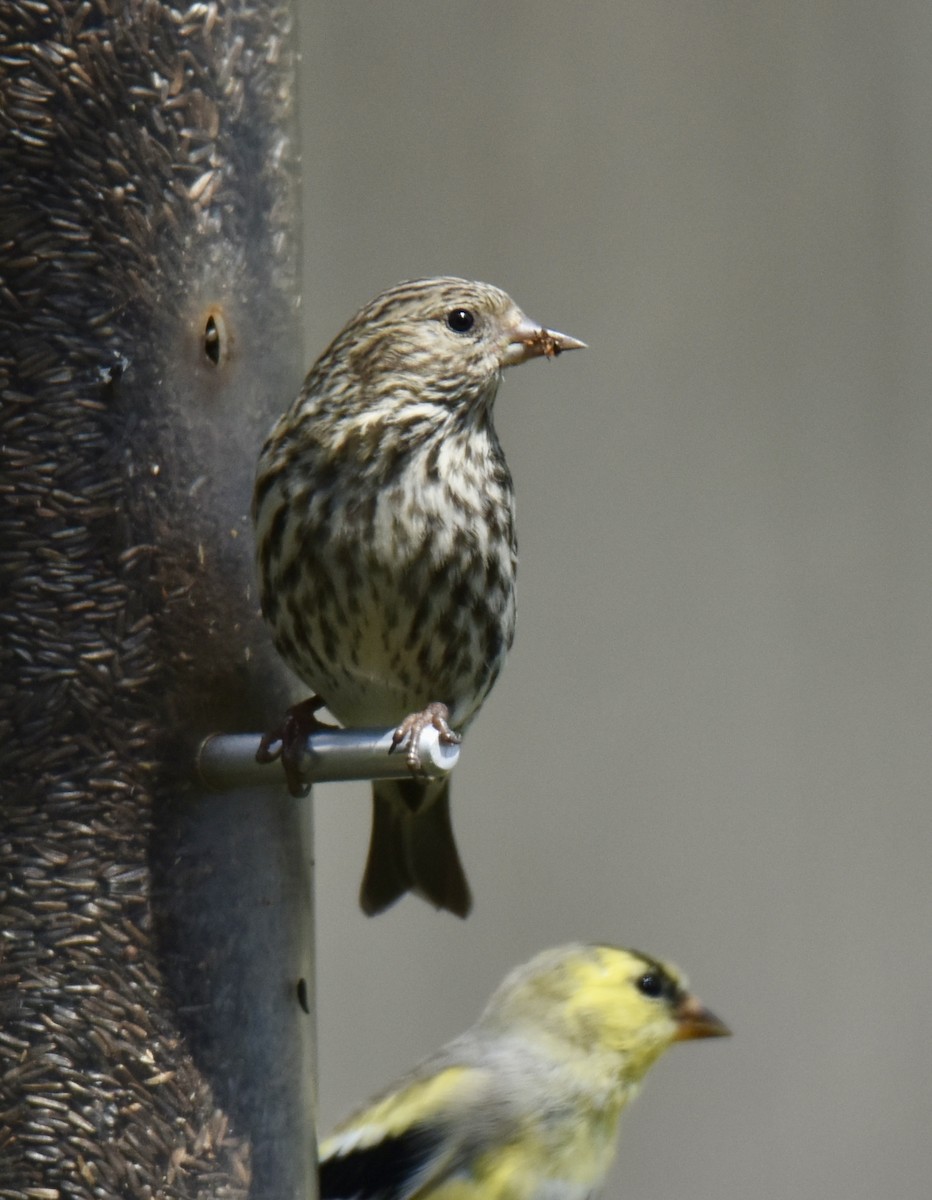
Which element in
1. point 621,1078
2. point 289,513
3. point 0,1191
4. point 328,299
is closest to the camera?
point 0,1191

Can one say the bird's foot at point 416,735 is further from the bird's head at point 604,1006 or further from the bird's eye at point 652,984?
the bird's eye at point 652,984

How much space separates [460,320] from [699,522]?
144 inches

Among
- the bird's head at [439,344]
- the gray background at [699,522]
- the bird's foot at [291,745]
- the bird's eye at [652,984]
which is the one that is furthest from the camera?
the gray background at [699,522]

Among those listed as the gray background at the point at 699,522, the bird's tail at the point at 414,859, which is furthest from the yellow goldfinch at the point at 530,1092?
the gray background at the point at 699,522

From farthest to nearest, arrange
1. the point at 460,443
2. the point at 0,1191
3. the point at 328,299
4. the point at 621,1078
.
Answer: the point at 328,299 → the point at 621,1078 → the point at 460,443 → the point at 0,1191

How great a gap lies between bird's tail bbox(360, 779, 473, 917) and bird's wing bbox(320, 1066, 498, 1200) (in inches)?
18.1

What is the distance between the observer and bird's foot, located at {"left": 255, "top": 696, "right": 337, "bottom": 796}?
120 inches

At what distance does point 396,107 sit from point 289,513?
4.04 metres

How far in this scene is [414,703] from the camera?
341 centimetres

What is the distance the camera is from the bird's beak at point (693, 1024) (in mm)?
4561

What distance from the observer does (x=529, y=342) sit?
139 inches

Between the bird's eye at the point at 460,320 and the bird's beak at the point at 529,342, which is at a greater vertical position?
the bird's eye at the point at 460,320

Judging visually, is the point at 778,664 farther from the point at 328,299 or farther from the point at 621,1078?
the point at 621,1078

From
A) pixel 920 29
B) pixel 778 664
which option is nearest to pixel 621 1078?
pixel 778 664
